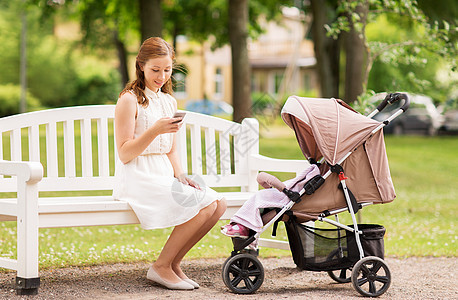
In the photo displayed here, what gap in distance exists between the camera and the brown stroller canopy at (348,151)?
4.71 metres

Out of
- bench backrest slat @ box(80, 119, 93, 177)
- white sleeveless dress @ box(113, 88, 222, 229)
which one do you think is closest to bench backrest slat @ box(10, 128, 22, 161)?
bench backrest slat @ box(80, 119, 93, 177)

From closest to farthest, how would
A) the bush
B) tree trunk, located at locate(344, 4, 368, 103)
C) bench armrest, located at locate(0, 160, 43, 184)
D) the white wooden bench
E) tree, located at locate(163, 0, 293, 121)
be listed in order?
bench armrest, located at locate(0, 160, 43, 184)
the white wooden bench
tree trunk, located at locate(344, 4, 368, 103)
tree, located at locate(163, 0, 293, 121)
the bush

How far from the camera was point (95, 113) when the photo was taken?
18.4ft

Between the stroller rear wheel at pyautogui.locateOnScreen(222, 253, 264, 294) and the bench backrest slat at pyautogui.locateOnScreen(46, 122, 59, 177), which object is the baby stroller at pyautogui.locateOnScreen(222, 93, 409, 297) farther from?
the bench backrest slat at pyautogui.locateOnScreen(46, 122, 59, 177)

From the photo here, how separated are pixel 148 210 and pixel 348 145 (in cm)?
134

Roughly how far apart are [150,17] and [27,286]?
973 centimetres

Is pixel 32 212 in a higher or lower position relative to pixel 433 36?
lower

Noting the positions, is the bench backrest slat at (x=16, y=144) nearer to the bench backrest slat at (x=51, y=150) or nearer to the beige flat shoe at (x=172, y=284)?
the bench backrest slat at (x=51, y=150)

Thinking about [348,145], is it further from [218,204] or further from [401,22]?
[401,22]

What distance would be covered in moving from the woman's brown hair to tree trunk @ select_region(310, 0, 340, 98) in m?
9.32

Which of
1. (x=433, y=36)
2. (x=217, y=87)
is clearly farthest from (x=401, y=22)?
(x=217, y=87)

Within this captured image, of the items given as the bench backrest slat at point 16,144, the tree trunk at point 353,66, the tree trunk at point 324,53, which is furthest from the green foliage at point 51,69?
the bench backrest slat at point 16,144

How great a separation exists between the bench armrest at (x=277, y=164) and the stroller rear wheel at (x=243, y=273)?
1.05m

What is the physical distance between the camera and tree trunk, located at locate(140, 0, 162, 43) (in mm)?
13586
